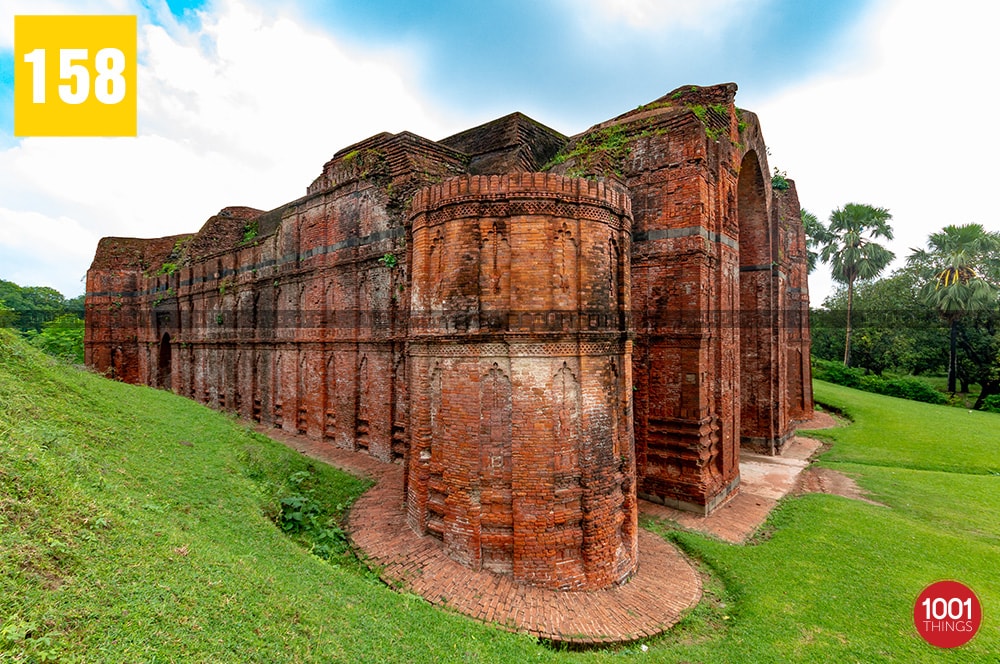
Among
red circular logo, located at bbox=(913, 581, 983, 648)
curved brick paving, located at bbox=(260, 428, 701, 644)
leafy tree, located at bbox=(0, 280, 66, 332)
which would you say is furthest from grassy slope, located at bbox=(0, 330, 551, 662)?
leafy tree, located at bbox=(0, 280, 66, 332)

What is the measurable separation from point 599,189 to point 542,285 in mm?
1977

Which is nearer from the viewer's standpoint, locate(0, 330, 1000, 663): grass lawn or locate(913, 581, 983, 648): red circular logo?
locate(0, 330, 1000, 663): grass lawn

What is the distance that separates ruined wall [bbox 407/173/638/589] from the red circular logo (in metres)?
4.04

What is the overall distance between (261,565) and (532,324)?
465 centimetres

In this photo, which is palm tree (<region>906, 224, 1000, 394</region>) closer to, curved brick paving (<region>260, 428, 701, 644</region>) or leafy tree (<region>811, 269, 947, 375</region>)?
leafy tree (<region>811, 269, 947, 375</region>)

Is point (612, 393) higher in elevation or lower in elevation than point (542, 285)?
lower

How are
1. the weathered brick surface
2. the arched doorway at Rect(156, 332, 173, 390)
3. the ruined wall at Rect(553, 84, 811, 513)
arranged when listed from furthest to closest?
the arched doorway at Rect(156, 332, 173, 390), the ruined wall at Rect(553, 84, 811, 513), the weathered brick surface

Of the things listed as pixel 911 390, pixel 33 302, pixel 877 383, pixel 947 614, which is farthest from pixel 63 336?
pixel 911 390

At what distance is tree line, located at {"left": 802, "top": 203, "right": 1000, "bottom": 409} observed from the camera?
26016mm

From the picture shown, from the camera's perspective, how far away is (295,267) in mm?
16188

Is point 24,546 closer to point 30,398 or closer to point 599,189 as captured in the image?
point 30,398

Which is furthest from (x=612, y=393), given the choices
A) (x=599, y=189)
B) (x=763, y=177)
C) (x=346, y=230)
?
(x=763, y=177)

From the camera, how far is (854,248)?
3322 cm

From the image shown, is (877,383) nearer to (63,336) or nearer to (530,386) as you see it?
(530,386)
